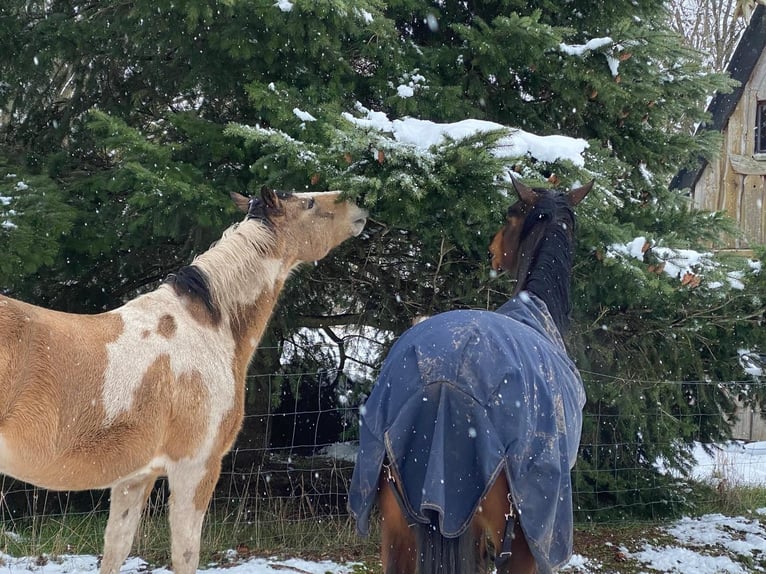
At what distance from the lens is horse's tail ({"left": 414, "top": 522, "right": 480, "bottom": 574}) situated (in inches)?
93.2

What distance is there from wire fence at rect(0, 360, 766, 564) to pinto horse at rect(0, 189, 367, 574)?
153cm

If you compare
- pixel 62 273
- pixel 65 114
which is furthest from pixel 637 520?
pixel 65 114

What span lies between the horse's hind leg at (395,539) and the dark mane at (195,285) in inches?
60.9

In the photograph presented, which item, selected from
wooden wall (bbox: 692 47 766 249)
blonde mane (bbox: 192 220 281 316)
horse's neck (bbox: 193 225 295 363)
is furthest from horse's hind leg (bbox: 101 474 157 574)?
wooden wall (bbox: 692 47 766 249)

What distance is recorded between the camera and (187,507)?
3469 mm

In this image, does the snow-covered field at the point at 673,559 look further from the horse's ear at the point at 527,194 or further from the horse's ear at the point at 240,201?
the horse's ear at the point at 527,194

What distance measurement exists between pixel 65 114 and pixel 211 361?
2867mm

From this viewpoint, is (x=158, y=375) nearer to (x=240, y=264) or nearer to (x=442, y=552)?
(x=240, y=264)

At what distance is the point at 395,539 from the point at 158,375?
1.39 meters

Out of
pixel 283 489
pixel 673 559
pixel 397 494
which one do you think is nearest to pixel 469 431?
pixel 397 494

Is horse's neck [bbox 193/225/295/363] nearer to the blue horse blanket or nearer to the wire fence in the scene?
the blue horse blanket

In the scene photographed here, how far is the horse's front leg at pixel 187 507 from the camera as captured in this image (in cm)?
344

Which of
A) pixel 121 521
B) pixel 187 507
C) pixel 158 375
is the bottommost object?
pixel 121 521

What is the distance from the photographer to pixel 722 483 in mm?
6758
